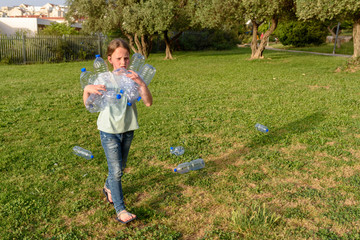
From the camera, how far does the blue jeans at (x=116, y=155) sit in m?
3.28

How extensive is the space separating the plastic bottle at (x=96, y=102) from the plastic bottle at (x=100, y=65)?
48 cm

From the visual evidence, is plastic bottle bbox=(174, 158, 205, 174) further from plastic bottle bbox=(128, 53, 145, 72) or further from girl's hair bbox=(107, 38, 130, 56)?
girl's hair bbox=(107, 38, 130, 56)

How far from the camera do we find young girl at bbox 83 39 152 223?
317cm

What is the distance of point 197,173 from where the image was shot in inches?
185

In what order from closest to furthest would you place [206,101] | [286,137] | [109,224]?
[109,224] → [286,137] → [206,101]

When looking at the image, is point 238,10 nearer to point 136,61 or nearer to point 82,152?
point 82,152

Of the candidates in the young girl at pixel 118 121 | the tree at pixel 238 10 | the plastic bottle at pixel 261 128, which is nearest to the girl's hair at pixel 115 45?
the young girl at pixel 118 121

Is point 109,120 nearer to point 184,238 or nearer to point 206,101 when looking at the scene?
point 184,238

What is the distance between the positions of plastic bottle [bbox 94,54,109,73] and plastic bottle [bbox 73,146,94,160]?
7.04 ft

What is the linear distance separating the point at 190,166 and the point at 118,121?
6.70ft

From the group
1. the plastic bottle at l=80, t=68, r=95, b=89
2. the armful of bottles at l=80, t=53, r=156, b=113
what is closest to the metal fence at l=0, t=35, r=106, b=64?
the plastic bottle at l=80, t=68, r=95, b=89

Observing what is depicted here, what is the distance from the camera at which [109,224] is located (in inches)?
135

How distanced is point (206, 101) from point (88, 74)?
240 inches

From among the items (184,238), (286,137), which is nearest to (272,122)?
(286,137)
